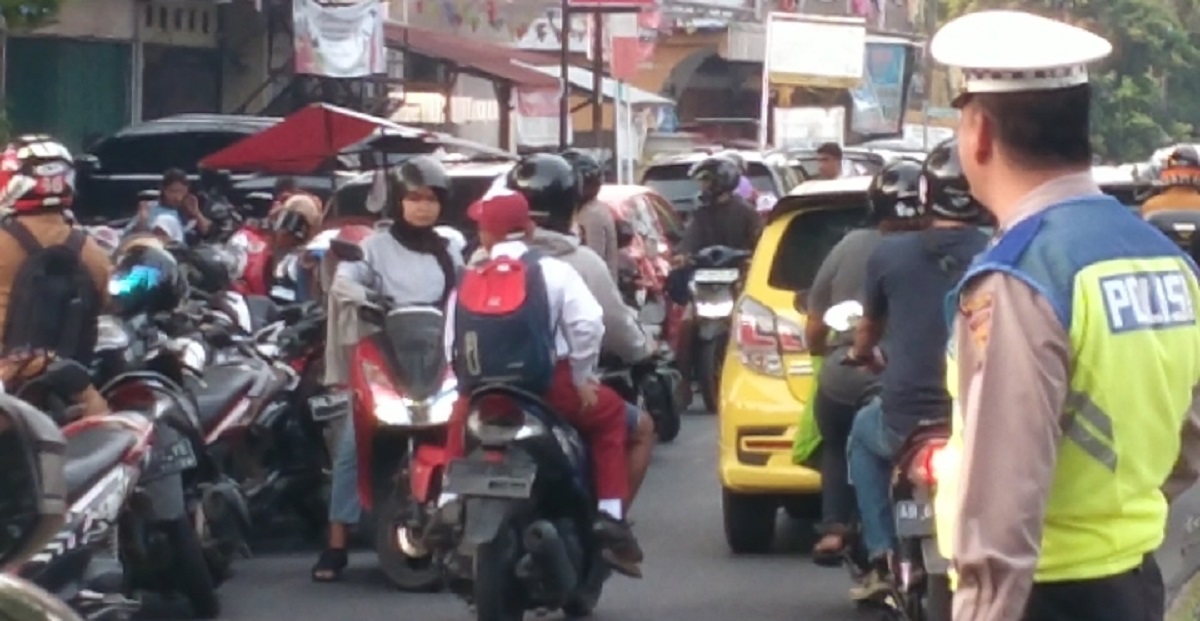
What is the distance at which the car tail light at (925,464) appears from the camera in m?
7.77

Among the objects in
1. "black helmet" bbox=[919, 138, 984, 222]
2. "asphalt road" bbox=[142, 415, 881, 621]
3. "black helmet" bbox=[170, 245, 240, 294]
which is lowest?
"asphalt road" bbox=[142, 415, 881, 621]

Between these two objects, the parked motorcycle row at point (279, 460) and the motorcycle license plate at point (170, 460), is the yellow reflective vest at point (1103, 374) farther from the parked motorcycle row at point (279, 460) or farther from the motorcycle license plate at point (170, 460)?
the motorcycle license plate at point (170, 460)

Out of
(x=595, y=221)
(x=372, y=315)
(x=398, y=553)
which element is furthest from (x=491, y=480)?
(x=595, y=221)

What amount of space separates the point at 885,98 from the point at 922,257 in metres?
47.3

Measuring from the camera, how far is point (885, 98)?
55219 millimetres

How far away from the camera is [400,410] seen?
9984 mm

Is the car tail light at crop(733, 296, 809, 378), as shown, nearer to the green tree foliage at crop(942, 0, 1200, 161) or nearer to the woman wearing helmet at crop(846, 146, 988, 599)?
the woman wearing helmet at crop(846, 146, 988, 599)

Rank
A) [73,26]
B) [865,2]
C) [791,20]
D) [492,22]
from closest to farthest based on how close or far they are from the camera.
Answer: [73,26]
[492,22]
[791,20]
[865,2]

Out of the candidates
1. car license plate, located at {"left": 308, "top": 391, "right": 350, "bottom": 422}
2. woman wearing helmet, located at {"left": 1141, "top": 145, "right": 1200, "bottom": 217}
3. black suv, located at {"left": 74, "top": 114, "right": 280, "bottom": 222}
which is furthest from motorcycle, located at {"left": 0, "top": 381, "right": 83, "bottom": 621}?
black suv, located at {"left": 74, "top": 114, "right": 280, "bottom": 222}

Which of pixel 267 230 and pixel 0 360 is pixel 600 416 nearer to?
pixel 0 360

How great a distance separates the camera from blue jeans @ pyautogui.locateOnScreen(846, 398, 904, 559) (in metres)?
8.66

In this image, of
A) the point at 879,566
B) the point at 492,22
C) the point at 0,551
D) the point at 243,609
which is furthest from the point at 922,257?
the point at 492,22

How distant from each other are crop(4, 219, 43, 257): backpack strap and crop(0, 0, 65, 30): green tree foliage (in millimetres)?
7432

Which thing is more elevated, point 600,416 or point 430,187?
point 430,187
